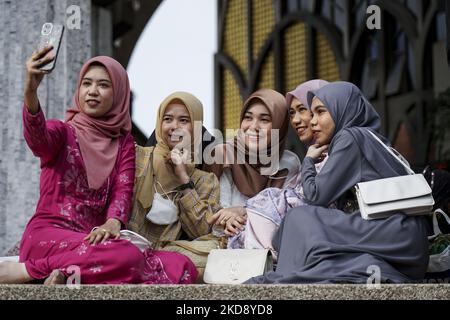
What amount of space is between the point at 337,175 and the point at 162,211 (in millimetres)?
1168

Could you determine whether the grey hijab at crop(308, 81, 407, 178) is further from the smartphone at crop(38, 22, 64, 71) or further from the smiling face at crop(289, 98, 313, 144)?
the smartphone at crop(38, 22, 64, 71)

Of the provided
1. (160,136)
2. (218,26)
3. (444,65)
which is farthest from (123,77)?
(218,26)

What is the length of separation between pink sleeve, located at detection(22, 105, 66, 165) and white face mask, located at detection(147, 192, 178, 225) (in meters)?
0.68

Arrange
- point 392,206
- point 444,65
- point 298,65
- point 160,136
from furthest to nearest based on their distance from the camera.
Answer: point 298,65, point 444,65, point 160,136, point 392,206

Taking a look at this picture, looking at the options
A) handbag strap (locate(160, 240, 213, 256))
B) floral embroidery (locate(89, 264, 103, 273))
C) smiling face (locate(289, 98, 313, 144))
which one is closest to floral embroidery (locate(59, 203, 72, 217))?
floral embroidery (locate(89, 264, 103, 273))

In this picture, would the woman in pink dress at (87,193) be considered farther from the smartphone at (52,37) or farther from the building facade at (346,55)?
the building facade at (346,55)

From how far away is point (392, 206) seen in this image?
478 centimetres

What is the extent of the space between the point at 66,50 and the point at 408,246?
3135 mm

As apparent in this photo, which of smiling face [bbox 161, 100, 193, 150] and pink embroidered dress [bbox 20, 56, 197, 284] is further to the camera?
smiling face [bbox 161, 100, 193, 150]

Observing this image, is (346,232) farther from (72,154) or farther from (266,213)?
(72,154)

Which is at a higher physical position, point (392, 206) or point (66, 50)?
point (66, 50)

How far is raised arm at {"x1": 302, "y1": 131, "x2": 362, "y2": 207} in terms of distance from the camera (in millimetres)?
4977

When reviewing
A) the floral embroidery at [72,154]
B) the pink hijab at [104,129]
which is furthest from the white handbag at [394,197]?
the floral embroidery at [72,154]
